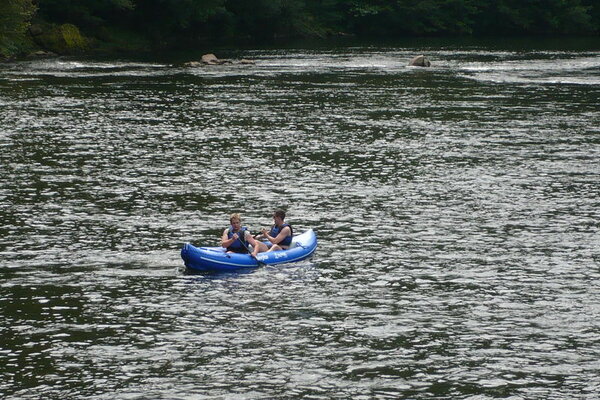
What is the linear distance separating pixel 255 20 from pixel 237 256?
291 ft

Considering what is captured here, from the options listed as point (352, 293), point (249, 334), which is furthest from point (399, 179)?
point (249, 334)

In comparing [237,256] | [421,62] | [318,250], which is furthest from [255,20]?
[237,256]

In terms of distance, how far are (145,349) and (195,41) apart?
3485 inches

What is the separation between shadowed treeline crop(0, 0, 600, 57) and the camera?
86250mm

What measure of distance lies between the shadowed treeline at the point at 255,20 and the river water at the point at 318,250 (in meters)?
31.3

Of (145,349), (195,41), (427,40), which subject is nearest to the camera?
(145,349)

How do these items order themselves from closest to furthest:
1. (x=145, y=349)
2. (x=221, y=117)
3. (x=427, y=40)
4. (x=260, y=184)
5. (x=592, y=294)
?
1. (x=145, y=349)
2. (x=592, y=294)
3. (x=260, y=184)
4. (x=221, y=117)
5. (x=427, y=40)

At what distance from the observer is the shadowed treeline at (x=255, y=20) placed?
86.2 meters

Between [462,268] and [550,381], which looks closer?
[550,381]

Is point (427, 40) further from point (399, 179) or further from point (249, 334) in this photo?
point (249, 334)

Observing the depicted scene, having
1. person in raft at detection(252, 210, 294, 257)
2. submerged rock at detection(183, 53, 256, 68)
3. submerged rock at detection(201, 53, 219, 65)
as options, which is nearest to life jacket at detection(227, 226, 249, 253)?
person in raft at detection(252, 210, 294, 257)

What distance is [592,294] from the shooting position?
21.8 m

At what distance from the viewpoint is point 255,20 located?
362 feet

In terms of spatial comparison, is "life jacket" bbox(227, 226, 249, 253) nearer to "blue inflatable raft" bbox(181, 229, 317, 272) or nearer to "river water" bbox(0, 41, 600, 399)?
"blue inflatable raft" bbox(181, 229, 317, 272)
